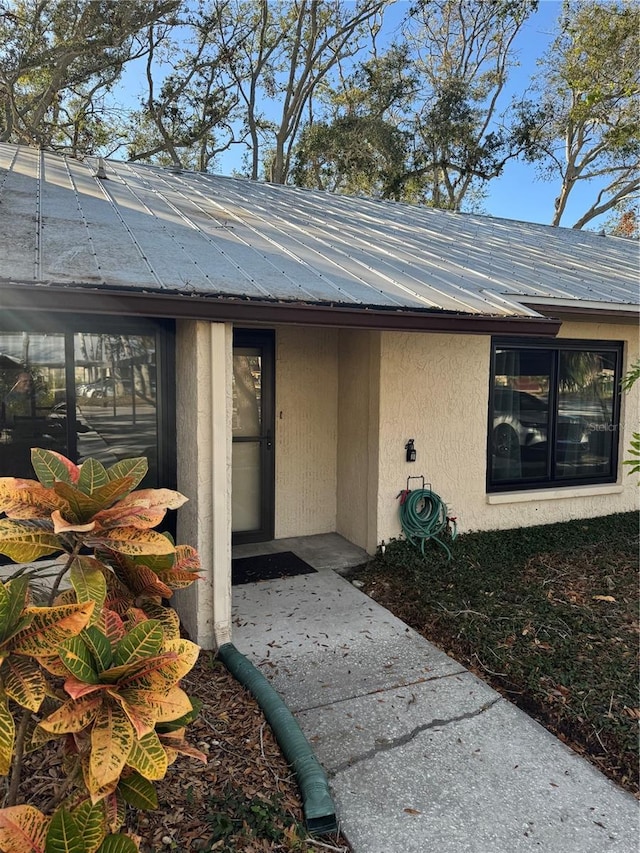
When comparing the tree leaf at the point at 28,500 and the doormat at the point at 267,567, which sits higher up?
the tree leaf at the point at 28,500

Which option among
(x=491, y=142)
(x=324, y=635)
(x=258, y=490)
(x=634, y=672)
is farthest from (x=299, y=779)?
(x=491, y=142)

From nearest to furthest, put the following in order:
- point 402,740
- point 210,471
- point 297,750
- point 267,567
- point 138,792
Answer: point 138,792
point 297,750
point 402,740
point 210,471
point 267,567

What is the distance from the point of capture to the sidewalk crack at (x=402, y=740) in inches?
113

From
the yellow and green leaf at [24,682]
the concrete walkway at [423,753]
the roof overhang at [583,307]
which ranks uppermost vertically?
the roof overhang at [583,307]

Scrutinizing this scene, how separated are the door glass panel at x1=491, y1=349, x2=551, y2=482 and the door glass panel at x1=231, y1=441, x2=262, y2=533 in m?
2.69

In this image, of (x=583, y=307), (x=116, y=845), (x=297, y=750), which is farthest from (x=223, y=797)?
(x=583, y=307)

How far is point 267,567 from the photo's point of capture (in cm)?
561

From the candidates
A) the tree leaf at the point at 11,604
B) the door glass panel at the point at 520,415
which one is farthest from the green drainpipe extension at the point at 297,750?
the door glass panel at the point at 520,415

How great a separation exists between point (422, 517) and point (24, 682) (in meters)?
4.62

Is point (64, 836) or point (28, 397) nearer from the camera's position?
point (64, 836)

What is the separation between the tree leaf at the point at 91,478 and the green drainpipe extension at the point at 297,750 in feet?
5.62

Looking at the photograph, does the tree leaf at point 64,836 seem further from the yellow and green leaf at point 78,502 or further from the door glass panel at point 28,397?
the door glass panel at point 28,397

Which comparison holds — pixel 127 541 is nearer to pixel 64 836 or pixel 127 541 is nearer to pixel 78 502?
pixel 78 502

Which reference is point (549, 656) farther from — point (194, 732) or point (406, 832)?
point (194, 732)
